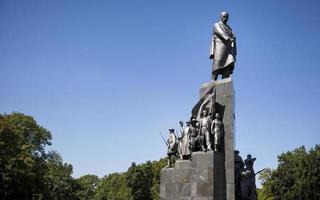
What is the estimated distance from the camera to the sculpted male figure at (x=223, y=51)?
56.6ft

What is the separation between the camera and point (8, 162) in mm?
35594

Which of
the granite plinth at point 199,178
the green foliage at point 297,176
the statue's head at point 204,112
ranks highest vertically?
the green foliage at point 297,176

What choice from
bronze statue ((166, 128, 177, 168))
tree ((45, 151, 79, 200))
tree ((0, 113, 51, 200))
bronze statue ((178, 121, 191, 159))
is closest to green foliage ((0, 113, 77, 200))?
tree ((0, 113, 51, 200))

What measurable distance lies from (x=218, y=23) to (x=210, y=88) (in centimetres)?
346

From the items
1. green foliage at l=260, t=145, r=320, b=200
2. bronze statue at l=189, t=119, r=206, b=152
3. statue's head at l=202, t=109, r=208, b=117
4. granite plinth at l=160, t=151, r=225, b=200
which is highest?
green foliage at l=260, t=145, r=320, b=200

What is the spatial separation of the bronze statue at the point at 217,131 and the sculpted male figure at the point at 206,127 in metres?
0.20

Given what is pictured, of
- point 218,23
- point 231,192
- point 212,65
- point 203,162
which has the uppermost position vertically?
point 218,23

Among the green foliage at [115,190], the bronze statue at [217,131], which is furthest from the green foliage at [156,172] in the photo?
the bronze statue at [217,131]

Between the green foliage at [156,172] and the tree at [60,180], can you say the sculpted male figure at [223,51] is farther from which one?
the green foliage at [156,172]

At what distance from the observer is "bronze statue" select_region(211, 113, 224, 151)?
49.1ft

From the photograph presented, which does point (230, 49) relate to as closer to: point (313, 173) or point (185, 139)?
point (185, 139)

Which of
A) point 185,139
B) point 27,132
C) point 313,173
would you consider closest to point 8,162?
point 27,132

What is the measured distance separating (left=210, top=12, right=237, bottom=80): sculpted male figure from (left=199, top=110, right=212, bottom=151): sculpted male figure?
2231 mm

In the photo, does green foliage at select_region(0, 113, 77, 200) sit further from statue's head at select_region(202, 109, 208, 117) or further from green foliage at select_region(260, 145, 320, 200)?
green foliage at select_region(260, 145, 320, 200)
